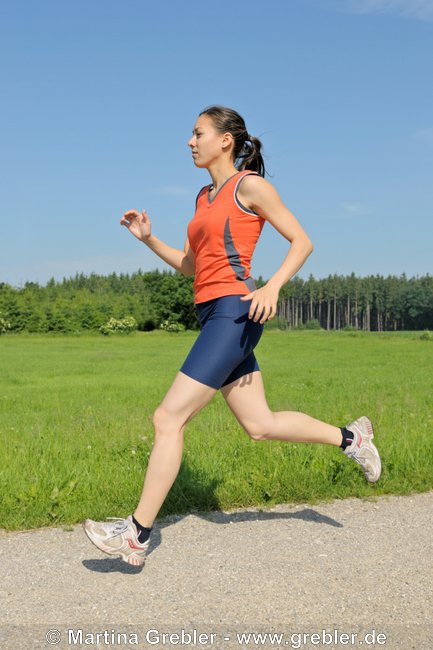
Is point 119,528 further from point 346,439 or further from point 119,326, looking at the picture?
point 119,326

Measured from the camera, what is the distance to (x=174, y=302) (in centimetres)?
8069

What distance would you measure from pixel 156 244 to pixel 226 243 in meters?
1.03

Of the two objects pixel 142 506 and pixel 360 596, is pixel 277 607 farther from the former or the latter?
pixel 142 506

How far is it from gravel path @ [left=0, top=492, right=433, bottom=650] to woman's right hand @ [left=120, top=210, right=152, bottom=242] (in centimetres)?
191

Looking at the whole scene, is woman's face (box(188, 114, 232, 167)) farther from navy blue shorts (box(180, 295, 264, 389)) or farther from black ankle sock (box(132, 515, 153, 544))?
black ankle sock (box(132, 515, 153, 544))

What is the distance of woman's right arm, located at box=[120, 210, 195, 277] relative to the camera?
185 inches

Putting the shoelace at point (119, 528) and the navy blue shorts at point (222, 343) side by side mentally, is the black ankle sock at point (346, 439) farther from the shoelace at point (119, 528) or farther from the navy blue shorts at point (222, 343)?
the shoelace at point (119, 528)

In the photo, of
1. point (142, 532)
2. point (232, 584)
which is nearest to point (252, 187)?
point (142, 532)

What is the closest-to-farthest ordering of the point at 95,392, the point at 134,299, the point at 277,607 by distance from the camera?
the point at 277,607 → the point at 95,392 → the point at 134,299

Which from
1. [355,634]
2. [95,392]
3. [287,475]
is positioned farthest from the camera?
[95,392]

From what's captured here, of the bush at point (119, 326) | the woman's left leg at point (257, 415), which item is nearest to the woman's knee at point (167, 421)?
the woman's left leg at point (257, 415)

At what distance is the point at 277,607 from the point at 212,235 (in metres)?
1.95

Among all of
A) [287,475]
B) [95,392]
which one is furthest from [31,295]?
[287,475]

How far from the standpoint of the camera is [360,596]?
11.2 ft
